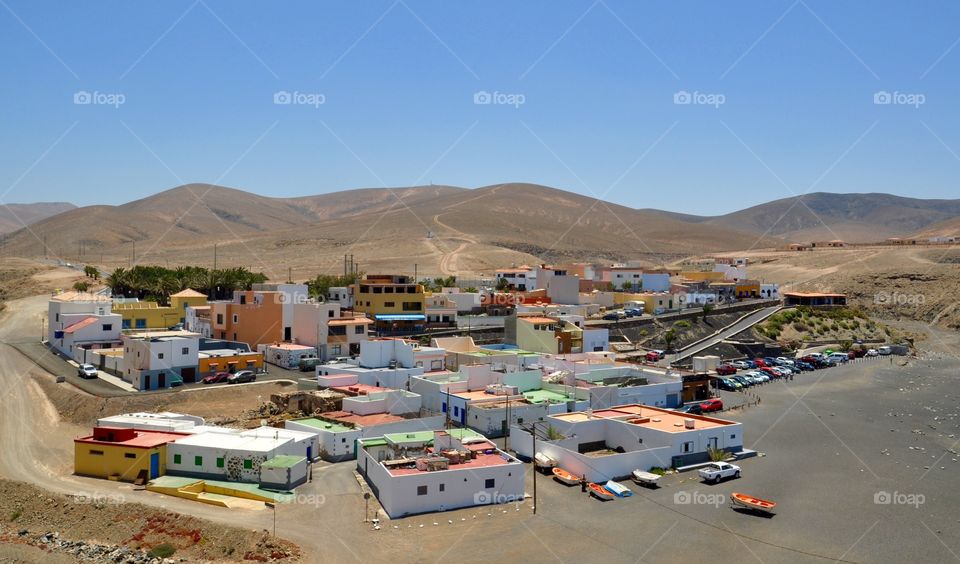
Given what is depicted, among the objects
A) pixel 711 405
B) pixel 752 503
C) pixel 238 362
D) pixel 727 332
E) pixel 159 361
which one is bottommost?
pixel 752 503

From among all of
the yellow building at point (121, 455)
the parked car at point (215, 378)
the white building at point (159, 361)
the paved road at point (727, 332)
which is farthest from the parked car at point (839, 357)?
the yellow building at point (121, 455)

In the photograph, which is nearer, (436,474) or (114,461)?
(436,474)

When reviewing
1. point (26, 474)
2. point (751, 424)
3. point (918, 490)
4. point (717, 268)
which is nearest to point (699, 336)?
point (751, 424)

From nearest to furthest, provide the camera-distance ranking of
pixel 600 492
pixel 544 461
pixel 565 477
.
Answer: pixel 600 492 → pixel 565 477 → pixel 544 461

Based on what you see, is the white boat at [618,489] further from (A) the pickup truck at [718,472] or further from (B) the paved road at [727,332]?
(B) the paved road at [727,332]

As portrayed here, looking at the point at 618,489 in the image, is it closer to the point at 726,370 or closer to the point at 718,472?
the point at 718,472

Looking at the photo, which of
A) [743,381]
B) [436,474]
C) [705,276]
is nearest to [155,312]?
[436,474]
